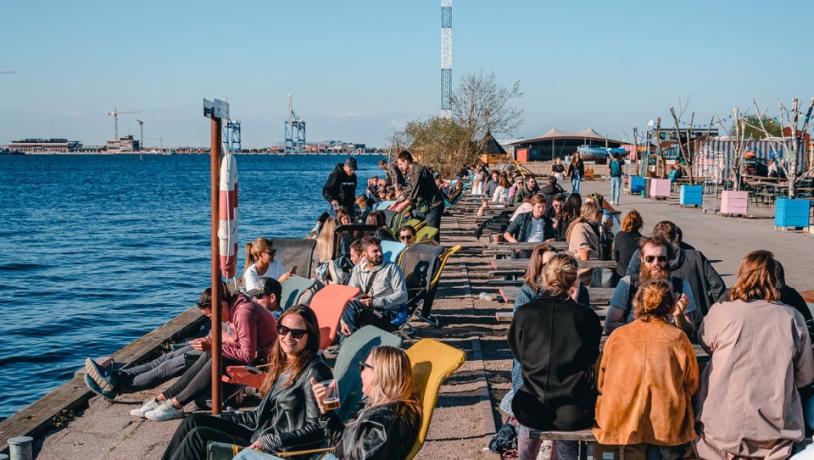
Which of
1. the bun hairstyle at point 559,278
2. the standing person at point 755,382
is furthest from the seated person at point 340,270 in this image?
the standing person at point 755,382

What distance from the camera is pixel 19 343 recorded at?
47.9ft

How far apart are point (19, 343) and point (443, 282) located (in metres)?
7.32

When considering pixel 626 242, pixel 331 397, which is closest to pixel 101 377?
pixel 331 397

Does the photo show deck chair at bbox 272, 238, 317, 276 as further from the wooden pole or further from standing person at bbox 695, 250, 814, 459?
standing person at bbox 695, 250, 814, 459

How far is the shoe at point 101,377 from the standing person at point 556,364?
11.7 ft

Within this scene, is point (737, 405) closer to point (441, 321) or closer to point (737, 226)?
point (441, 321)

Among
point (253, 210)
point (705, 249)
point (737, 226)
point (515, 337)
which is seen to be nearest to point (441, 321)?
point (515, 337)

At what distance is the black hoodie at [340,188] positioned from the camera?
570 inches

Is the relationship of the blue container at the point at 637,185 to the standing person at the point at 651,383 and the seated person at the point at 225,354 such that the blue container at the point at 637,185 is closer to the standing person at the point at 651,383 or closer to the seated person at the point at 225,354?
the seated person at the point at 225,354

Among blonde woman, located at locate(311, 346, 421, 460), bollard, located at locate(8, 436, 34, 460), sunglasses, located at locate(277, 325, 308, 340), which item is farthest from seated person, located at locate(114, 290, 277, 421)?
blonde woman, located at locate(311, 346, 421, 460)

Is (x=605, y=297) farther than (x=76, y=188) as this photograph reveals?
No

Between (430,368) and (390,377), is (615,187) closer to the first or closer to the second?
(430,368)

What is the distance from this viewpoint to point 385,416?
13.9 feet

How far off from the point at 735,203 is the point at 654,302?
18.9 metres
